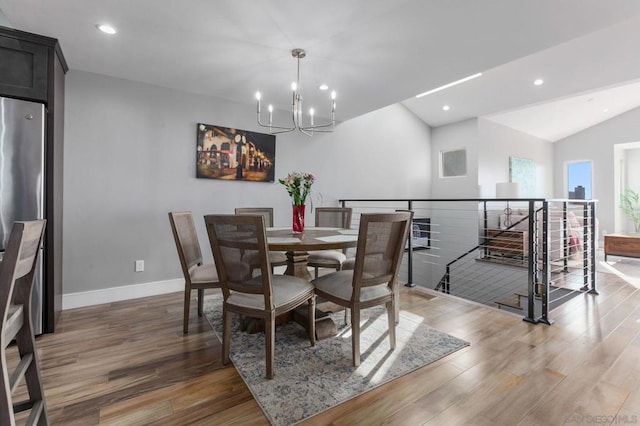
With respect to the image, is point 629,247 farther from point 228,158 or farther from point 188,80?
point 188,80

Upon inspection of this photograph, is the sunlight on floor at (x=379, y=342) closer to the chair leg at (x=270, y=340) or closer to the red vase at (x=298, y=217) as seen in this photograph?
the chair leg at (x=270, y=340)

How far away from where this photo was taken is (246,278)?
1740 millimetres

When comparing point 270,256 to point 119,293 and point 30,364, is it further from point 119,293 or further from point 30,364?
point 30,364

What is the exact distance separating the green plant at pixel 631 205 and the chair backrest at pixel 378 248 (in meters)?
7.83

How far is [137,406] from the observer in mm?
1505

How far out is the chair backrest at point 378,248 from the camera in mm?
1746

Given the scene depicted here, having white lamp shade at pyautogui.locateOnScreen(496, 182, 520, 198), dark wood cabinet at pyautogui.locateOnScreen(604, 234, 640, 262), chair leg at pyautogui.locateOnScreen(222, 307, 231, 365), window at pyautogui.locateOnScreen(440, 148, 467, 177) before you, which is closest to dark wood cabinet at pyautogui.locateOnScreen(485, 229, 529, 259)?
white lamp shade at pyautogui.locateOnScreen(496, 182, 520, 198)

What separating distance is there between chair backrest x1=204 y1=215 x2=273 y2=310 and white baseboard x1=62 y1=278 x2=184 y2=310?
6.29 feet

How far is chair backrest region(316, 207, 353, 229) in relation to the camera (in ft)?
11.5

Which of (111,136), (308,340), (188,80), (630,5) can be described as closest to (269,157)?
(188,80)

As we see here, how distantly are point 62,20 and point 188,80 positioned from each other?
1096 mm

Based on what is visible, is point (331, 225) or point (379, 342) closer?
point (379, 342)

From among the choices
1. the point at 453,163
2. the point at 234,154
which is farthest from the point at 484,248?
the point at 234,154

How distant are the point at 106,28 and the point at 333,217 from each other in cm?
267
